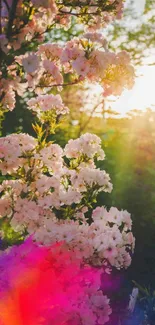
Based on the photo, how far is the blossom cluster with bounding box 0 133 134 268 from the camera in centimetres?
366

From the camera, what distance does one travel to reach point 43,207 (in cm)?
407

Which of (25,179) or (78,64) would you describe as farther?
(25,179)

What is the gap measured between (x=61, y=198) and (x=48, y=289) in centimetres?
92

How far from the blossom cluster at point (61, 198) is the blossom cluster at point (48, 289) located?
6.4 inches

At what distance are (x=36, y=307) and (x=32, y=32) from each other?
71.6 inches

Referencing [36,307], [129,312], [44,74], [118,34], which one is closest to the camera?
[36,307]

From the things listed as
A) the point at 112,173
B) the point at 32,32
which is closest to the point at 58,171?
the point at 32,32

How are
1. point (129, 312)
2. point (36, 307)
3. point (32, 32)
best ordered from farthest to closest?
point (129, 312), point (32, 32), point (36, 307)

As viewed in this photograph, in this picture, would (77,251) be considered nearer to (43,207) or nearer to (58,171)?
(43,207)

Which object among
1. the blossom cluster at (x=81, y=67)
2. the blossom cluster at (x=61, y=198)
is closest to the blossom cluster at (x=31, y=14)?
the blossom cluster at (x=81, y=67)

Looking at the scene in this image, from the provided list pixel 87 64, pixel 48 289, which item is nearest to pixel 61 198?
pixel 48 289

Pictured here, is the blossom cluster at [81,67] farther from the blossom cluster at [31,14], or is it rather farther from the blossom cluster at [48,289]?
the blossom cluster at [48,289]

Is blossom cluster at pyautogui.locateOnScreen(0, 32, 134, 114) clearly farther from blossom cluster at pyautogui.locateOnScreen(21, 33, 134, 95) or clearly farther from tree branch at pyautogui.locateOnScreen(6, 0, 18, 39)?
tree branch at pyautogui.locateOnScreen(6, 0, 18, 39)

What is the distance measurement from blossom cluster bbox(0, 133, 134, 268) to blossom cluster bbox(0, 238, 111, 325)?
0.16m
